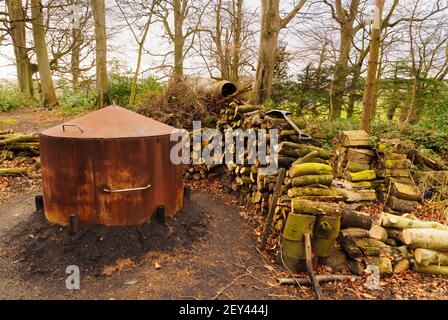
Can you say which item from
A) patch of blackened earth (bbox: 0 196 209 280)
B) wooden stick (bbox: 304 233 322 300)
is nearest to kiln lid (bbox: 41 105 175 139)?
patch of blackened earth (bbox: 0 196 209 280)

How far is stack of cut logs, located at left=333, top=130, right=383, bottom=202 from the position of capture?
5.06 metres

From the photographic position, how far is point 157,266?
330 centimetres

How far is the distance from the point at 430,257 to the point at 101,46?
10.5 m

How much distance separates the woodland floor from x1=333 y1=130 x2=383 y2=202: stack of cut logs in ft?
6.28

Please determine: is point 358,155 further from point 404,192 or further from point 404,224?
point 404,224

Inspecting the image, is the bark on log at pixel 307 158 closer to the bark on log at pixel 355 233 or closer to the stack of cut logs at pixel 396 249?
the stack of cut logs at pixel 396 249

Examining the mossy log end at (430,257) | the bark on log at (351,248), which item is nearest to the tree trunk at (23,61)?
the bark on log at (351,248)

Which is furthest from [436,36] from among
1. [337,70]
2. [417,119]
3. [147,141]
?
[147,141]

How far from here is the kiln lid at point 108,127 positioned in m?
3.51

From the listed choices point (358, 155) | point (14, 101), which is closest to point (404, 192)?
point (358, 155)

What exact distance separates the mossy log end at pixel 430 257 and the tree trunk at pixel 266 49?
15.4 ft

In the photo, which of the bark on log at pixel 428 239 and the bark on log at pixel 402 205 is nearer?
the bark on log at pixel 428 239

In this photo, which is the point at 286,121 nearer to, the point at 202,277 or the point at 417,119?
the point at 202,277

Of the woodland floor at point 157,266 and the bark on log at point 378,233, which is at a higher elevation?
the bark on log at point 378,233
